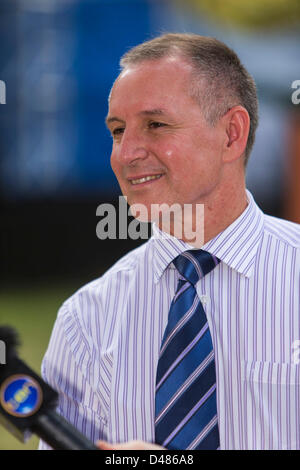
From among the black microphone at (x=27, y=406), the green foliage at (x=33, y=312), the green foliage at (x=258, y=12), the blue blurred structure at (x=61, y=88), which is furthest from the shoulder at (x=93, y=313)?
the blue blurred structure at (x=61, y=88)

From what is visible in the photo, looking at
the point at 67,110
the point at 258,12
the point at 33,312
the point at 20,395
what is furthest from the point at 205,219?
the point at 67,110

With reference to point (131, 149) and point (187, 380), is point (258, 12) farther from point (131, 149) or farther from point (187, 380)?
point (187, 380)

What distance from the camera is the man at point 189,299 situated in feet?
4.89

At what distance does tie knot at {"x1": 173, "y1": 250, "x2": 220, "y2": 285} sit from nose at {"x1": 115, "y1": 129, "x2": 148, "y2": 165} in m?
0.26

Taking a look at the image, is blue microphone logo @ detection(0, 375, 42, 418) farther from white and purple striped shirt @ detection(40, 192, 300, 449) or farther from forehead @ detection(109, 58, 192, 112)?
forehead @ detection(109, 58, 192, 112)

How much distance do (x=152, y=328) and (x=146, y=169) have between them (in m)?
0.37

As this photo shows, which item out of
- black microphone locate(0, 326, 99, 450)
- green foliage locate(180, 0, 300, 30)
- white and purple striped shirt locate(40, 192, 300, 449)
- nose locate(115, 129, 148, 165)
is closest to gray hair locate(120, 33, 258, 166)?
nose locate(115, 129, 148, 165)

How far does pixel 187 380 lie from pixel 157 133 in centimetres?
54

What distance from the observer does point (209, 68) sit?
162cm

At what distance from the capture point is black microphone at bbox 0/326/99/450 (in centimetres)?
94

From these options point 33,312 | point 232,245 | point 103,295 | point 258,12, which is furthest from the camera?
point 33,312

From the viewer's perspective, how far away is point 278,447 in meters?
1.45

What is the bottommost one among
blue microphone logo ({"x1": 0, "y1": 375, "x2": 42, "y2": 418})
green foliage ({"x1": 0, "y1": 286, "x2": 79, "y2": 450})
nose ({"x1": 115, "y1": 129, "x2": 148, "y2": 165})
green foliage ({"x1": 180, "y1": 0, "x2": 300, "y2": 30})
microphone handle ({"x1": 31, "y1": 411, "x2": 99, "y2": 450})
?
green foliage ({"x1": 0, "y1": 286, "x2": 79, "y2": 450})

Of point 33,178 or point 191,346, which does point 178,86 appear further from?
point 33,178
